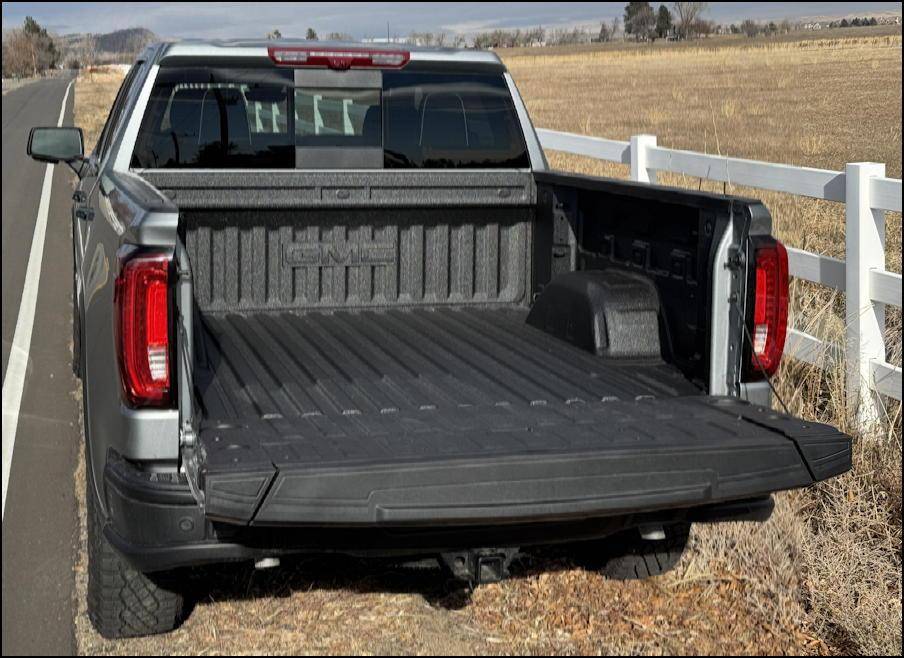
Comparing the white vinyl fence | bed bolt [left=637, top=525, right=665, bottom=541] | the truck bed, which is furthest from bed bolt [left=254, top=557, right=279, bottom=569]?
the white vinyl fence

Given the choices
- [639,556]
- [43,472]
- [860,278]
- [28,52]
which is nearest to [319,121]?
[43,472]

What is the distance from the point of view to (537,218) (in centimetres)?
599

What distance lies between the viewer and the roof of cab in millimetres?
5633

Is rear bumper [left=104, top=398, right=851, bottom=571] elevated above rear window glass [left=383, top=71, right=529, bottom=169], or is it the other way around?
rear window glass [left=383, top=71, right=529, bottom=169]

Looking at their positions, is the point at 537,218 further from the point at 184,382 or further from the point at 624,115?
the point at 624,115

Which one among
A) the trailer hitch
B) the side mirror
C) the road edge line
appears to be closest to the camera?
the trailer hitch

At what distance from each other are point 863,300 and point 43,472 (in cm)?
441

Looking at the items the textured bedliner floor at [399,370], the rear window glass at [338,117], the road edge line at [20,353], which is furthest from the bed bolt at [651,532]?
the road edge line at [20,353]

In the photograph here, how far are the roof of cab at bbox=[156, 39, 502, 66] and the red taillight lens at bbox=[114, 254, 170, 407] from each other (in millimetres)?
2144

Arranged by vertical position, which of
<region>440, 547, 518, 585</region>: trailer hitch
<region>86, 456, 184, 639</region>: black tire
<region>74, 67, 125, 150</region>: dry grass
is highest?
<region>440, 547, 518, 585</region>: trailer hitch

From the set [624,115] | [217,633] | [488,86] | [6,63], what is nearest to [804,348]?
[488,86]

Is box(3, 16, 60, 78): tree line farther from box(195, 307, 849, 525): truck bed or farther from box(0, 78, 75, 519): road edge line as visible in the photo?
box(195, 307, 849, 525): truck bed

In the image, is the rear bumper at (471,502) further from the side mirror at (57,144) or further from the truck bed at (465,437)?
the side mirror at (57,144)

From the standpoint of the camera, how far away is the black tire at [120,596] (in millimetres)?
4219
